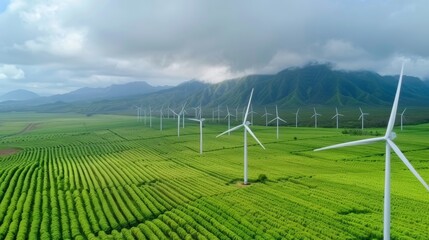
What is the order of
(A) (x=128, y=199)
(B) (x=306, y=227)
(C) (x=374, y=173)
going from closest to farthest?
(B) (x=306, y=227)
(A) (x=128, y=199)
(C) (x=374, y=173)

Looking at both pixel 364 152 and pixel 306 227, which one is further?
pixel 364 152

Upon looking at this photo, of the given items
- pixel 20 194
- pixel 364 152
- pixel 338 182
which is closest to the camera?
pixel 20 194

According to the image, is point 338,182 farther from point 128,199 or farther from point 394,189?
point 128,199

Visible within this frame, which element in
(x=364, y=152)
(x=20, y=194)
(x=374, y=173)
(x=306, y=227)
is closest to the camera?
(x=306, y=227)

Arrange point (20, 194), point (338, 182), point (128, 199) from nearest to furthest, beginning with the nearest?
point (128, 199) < point (20, 194) < point (338, 182)

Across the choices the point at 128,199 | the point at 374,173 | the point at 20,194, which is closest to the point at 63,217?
the point at 128,199

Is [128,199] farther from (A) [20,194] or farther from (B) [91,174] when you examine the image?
(B) [91,174]

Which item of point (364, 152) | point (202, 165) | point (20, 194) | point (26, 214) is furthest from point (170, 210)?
point (364, 152)
